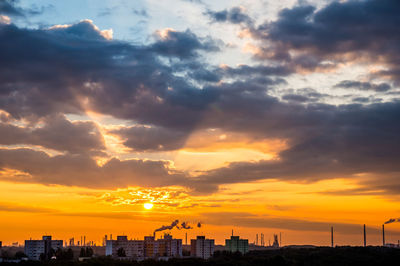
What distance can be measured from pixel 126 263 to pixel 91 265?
15433 mm

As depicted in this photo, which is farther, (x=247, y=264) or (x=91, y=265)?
(x=247, y=264)

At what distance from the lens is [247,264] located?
19938 cm

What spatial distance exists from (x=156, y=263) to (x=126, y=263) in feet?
37.2

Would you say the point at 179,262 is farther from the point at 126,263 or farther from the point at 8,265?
the point at 8,265

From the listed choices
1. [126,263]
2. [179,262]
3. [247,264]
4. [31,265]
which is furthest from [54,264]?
[247,264]

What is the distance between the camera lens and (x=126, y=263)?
197m

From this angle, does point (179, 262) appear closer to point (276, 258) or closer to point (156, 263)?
point (156, 263)

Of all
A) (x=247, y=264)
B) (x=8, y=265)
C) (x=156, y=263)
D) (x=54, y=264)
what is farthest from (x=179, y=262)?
(x=8, y=265)

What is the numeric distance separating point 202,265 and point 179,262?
9705 mm

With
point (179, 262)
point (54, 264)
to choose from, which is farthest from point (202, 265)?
point (54, 264)

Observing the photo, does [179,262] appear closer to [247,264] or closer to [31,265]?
[247,264]

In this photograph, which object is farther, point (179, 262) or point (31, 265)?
point (179, 262)

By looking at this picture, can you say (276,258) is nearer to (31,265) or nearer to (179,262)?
(179,262)

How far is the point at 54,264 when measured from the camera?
189750 millimetres
